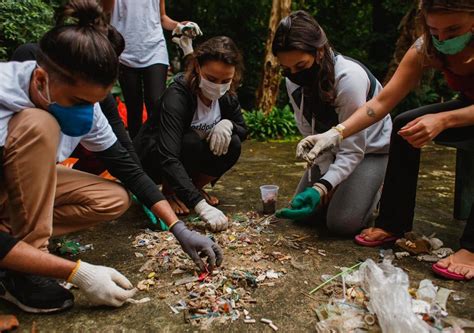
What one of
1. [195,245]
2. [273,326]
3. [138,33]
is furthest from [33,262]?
[138,33]

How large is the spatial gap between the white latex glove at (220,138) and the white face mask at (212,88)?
203 mm

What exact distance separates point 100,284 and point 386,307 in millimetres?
1087

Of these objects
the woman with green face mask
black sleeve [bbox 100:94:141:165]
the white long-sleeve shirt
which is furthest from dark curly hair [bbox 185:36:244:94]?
the woman with green face mask

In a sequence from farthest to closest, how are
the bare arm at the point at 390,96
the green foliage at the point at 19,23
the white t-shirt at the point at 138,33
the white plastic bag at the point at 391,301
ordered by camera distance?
1. the green foliage at the point at 19,23
2. the white t-shirt at the point at 138,33
3. the bare arm at the point at 390,96
4. the white plastic bag at the point at 391,301

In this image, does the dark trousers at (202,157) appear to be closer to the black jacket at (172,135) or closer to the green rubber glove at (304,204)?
the black jacket at (172,135)

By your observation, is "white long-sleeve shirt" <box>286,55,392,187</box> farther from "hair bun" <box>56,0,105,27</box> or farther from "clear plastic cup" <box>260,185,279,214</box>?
"hair bun" <box>56,0,105,27</box>

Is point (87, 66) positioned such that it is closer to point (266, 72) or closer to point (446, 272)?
point (446, 272)

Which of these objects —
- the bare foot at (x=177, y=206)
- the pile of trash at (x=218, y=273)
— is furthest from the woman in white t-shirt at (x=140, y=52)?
the pile of trash at (x=218, y=273)

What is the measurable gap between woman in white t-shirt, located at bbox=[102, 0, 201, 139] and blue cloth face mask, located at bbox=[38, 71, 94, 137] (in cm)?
159

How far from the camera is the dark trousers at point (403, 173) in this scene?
245cm

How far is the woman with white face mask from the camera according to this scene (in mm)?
2705

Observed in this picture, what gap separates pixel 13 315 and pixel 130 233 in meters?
0.95

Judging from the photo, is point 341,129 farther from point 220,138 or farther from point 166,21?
point 166,21

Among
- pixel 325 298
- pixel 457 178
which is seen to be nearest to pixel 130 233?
pixel 325 298
